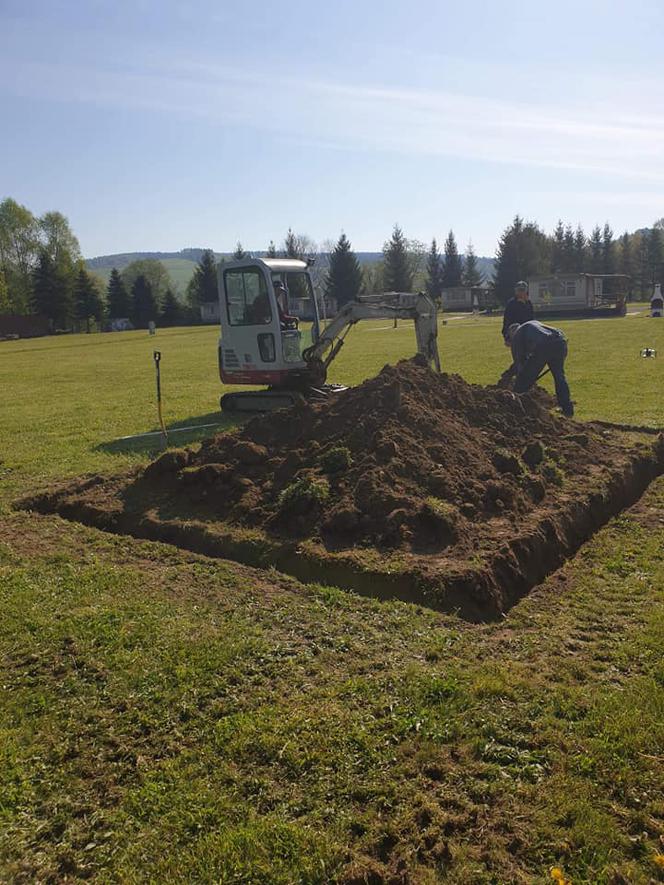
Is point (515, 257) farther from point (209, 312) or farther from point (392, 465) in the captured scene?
point (392, 465)

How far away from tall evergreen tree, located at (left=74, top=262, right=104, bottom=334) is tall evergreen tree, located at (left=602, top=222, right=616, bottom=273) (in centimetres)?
5490

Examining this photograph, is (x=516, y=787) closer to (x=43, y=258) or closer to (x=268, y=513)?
(x=268, y=513)

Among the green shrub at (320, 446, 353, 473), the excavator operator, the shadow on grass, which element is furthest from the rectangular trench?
the excavator operator

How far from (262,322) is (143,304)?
60.4m

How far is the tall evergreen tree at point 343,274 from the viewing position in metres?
66.3

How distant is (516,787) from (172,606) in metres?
2.87

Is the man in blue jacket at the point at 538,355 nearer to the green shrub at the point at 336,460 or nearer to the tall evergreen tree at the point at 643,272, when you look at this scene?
the green shrub at the point at 336,460

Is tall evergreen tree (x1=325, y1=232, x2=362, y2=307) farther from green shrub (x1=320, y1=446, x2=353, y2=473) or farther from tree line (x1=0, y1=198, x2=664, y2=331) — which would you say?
green shrub (x1=320, y1=446, x2=353, y2=473)

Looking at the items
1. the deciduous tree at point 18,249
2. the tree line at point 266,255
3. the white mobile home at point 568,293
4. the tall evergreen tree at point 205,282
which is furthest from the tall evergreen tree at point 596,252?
the deciduous tree at point 18,249

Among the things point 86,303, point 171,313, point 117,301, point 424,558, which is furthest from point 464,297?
→ point 424,558

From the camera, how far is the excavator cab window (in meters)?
13.1

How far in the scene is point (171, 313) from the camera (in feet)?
231

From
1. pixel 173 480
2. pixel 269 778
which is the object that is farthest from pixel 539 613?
pixel 173 480

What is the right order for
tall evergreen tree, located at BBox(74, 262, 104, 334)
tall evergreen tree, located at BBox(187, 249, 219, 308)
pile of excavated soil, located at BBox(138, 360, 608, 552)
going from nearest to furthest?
1. pile of excavated soil, located at BBox(138, 360, 608, 552)
2. tall evergreen tree, located at BBox(74, 262, 104, 334)
3. tall evergreen tree, located at BBox(187, 249, 219, 308)
